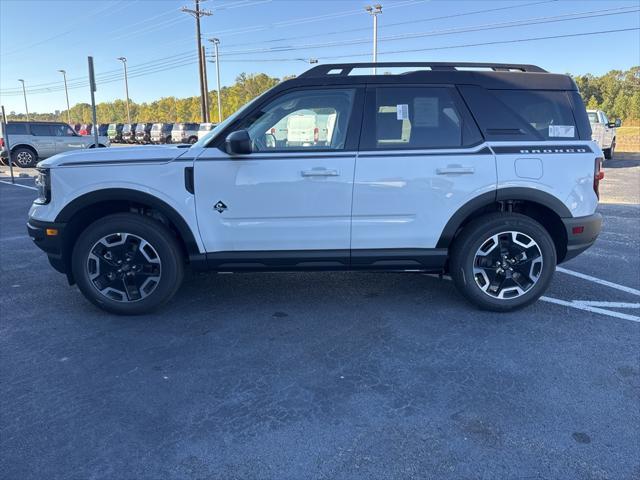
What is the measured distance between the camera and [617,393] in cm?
294

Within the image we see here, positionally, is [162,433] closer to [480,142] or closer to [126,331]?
[126,331]

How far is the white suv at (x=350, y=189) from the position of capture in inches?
153

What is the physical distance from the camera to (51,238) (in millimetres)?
3951

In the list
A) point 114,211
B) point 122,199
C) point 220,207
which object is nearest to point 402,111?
point 220,207

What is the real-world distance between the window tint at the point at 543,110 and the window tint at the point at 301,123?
1313 mm

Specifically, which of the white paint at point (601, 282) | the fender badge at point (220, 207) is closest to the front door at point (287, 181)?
the fender badge at point (220, 207)

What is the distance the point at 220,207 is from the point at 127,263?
0.94m

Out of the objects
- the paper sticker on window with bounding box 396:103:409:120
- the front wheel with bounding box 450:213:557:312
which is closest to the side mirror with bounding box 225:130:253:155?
the paper sticker on window with bounding box 396:103:409:120

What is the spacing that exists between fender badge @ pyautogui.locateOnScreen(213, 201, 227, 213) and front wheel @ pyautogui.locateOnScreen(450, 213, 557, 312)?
6.45ft

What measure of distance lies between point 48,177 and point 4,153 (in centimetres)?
1604

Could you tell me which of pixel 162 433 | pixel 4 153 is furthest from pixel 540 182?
pixel 4 153

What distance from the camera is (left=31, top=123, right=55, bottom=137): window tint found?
1775 centimetres

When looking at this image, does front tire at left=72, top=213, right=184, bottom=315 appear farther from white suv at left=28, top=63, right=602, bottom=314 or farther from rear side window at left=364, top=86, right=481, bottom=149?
rear side window at left=364, top=86, right=481, bottom=149

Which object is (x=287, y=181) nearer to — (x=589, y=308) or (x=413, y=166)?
(x=413, y=166)
